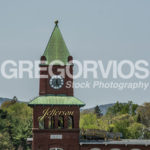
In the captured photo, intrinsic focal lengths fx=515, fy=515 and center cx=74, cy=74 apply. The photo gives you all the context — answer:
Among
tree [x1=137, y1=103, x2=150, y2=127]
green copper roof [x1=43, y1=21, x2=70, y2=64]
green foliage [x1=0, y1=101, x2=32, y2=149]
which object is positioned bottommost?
green foliage [x1=0, y1=101, x2=32, y2=149]

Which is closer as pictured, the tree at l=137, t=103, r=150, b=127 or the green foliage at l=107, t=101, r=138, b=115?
the tree at l=137, t=103, r=150, b=127

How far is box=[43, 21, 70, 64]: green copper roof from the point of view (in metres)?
64.4

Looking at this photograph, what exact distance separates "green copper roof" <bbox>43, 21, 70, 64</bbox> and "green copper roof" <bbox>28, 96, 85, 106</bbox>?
4.59 meters

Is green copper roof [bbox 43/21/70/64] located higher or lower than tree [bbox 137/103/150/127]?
higher

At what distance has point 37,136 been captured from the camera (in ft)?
202

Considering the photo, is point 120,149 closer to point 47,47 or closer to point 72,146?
point 72,146

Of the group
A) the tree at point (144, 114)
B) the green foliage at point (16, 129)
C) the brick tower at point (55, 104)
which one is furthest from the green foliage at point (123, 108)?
the brick tower at point (55, 104)

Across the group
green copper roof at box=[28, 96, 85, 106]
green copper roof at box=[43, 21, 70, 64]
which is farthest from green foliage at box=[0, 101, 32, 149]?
green copper roof at box=[28, 96, 85, 106]

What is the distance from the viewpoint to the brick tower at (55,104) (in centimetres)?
6156

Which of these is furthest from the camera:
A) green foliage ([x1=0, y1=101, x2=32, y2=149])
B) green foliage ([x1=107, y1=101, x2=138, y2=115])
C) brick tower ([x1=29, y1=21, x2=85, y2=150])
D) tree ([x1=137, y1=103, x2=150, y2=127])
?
green foliage ([x1=107, y1=101, x2=138, y2=115])

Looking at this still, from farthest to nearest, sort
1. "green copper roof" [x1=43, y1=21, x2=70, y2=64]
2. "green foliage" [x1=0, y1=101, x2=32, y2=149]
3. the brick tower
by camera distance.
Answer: "green foliage" [x1=0, y1=101, x2=32, y2=149]
"green copper roof" [x1=43, y1=21, x2=70, y2=64]
the brick tower

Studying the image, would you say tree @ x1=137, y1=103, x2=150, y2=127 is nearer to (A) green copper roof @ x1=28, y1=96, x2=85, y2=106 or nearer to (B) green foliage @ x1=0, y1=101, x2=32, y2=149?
(B) green foliage @ x1=0, y1=101, x2=32, y2=149

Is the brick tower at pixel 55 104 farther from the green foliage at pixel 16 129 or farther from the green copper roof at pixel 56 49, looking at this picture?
the green foliage at pixel 16 129

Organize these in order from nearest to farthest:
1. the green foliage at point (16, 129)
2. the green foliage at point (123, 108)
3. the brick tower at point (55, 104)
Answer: the brick tower at point (55, 104) < the green foliage at point (16, 129) < the green foliage at point (123, 108)
